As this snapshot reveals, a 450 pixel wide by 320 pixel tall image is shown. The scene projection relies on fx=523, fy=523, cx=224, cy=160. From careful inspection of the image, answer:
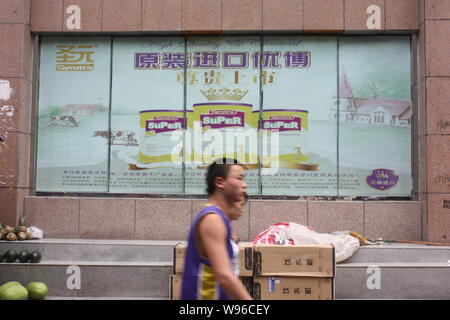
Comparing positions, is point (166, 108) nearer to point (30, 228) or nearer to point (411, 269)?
point (30, 228)

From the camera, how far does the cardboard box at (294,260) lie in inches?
279

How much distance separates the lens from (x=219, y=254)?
2926 mm

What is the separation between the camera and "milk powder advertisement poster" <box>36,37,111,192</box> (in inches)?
394

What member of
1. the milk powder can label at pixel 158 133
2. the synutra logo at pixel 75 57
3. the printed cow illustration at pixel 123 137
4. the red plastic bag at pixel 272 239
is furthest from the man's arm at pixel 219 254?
the synutra logo at pixel 75 57

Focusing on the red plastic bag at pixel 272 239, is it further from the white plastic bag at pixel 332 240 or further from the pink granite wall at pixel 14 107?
the pink granite wall at pixel 14 107

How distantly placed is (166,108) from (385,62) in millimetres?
4255

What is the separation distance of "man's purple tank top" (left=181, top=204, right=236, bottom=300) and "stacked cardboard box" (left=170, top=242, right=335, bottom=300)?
4.07 m

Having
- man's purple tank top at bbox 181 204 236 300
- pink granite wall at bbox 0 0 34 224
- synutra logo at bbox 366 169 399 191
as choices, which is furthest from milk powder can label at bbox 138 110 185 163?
man's purple tank top at bbox 181 204 236 300

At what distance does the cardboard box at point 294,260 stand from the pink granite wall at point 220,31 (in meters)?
2.26

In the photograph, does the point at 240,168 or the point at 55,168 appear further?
the point at 55,168

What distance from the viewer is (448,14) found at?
9328 millimetres

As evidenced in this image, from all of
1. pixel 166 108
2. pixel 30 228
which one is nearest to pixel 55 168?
pixel 30 228

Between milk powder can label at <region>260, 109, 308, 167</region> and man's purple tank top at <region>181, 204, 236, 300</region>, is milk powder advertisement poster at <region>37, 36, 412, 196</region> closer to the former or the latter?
milk powder can label at <region>260, 109, 308, 167</region>

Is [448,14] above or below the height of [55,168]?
above
